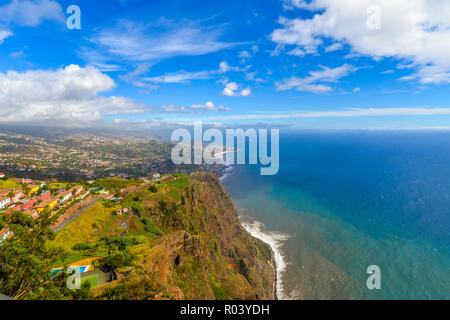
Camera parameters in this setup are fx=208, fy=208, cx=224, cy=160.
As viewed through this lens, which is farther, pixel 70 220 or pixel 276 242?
pixel 276 242

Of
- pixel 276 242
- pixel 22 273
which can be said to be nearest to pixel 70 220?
pixel 22 273

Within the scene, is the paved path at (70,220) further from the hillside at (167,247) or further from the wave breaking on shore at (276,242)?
the wave breaking on shore at (276,242)

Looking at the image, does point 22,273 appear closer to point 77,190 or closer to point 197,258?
point 197,258

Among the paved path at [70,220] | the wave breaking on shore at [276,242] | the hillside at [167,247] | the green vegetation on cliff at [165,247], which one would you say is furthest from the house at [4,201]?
the wave breaking on shore at [276,242]

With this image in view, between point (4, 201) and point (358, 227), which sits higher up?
point (4, 201)

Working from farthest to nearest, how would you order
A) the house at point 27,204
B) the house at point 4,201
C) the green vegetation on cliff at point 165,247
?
1. the house at point 4,201
2. the house at point 27,204
3. the green vegetation on cliff at point 165,247

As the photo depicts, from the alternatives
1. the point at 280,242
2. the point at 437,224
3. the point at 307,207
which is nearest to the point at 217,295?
the point at 280,242

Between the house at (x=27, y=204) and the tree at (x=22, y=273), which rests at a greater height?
the tree at (x=22, y=273)

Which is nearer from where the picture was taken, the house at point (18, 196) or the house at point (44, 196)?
the house at point (18, 196)
